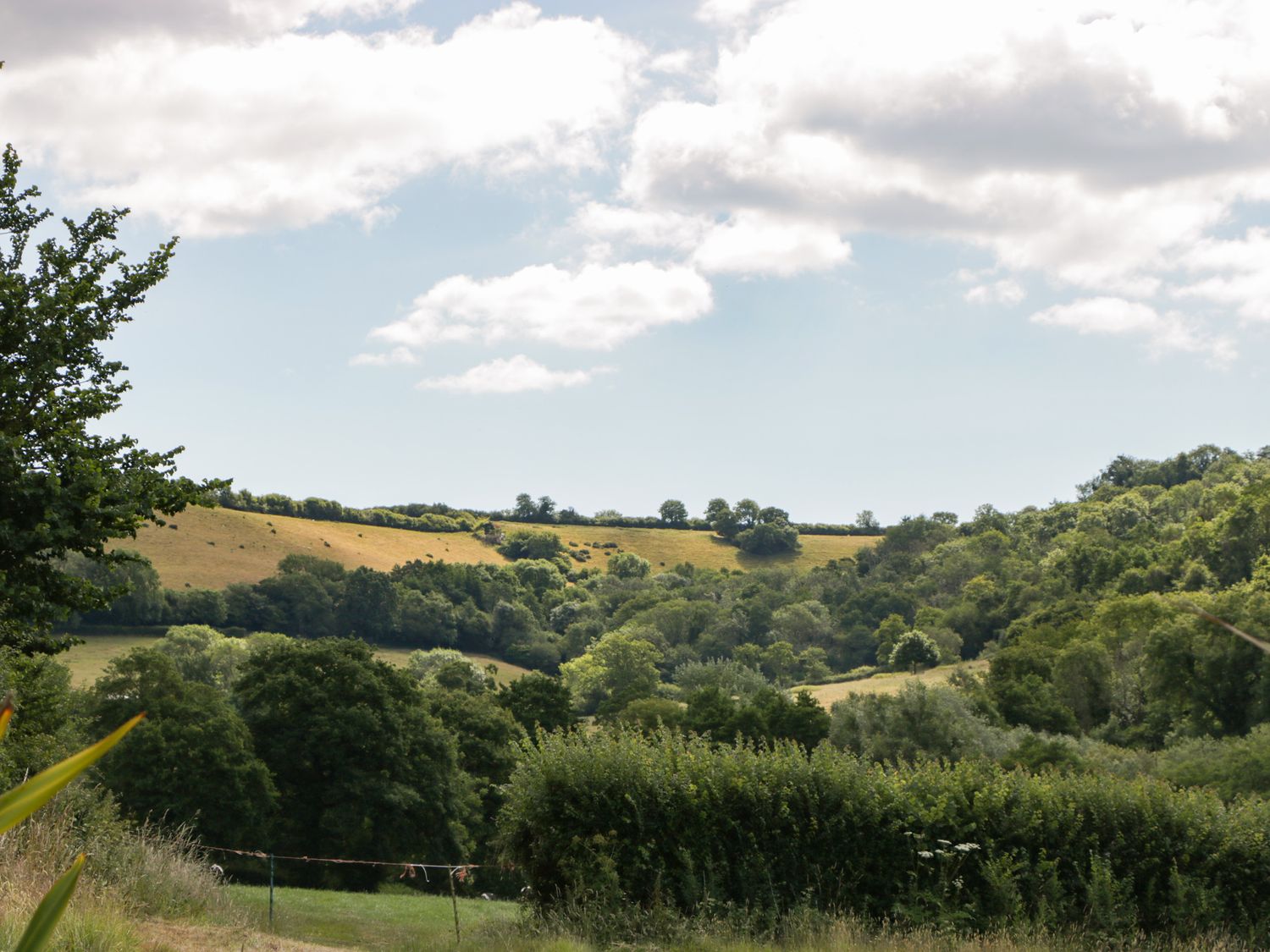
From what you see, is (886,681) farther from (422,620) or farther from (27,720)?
(27,720)

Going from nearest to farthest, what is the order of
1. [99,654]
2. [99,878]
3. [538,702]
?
[99,878], [538,702], [99,654]

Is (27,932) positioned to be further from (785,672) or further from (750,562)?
(750,562)

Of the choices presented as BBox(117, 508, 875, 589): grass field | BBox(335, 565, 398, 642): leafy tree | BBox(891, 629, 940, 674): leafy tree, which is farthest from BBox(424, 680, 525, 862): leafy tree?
BBox(335, 565, 398, 642): leafy tree

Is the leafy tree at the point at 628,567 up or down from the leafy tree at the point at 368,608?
up

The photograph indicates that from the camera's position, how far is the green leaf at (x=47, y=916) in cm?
129

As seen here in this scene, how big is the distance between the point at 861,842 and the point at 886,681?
84.2 metres

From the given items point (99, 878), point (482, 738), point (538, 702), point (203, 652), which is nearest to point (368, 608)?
point (203, 652)

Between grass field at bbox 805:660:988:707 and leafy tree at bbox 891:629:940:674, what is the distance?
106cm

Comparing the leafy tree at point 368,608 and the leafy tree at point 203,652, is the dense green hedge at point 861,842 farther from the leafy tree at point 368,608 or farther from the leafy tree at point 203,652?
the leafy tree at point 368,608

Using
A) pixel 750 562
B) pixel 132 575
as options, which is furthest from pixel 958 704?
pixel 750 562

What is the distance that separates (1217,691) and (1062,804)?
49.2 metres

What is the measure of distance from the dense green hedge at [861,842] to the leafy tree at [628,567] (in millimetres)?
168218

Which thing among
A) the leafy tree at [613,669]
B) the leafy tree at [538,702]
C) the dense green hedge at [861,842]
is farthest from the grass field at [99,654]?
the dense green hedge at [861,842]

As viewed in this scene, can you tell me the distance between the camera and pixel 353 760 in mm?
46188
